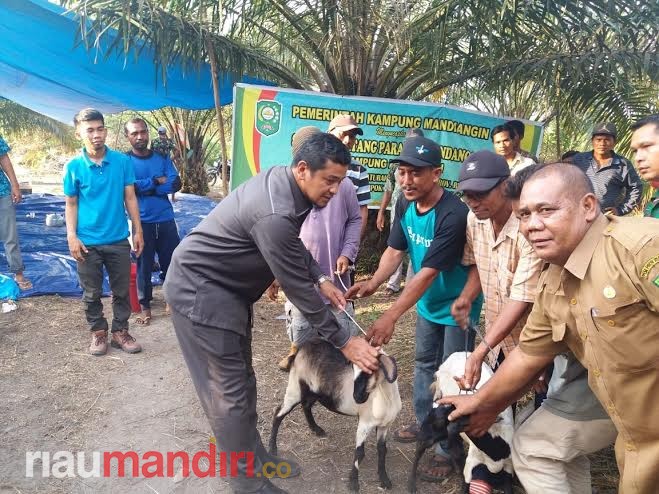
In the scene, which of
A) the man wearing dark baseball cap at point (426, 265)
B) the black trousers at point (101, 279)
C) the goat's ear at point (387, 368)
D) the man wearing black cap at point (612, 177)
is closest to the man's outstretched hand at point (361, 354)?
the goat's ear at point (387, 368)

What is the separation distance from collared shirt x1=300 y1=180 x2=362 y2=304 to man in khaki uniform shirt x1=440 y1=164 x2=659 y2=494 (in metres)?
1.72

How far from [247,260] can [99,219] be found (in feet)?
7.77

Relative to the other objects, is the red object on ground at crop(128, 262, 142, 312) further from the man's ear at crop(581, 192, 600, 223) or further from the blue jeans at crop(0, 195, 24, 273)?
the man's ear at crop(581, 192, 600, 223)

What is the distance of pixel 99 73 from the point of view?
20.5 feet

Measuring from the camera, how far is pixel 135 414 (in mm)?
3324

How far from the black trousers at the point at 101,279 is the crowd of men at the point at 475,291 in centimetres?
185

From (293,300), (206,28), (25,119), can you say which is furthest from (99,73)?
(25,119)

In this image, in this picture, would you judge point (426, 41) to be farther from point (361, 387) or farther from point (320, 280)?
point (361, 387)

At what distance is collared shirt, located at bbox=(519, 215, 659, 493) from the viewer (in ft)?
4.75

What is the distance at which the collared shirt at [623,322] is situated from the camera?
57.0 inches

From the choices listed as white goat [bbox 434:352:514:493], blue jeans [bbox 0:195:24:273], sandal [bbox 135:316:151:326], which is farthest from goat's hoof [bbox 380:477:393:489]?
blue jeans [bbox 0:195:24:273]

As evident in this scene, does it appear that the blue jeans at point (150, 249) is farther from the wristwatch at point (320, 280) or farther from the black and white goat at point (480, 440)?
the black and white goat at point (480, 440)

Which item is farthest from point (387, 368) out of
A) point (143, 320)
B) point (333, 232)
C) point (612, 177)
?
point (612, 177)

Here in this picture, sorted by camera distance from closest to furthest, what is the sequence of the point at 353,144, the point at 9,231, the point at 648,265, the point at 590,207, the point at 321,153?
the point at 648,265 < the point at 590,207 < the point at 321,153 < the point at 353,144 < the point at 9,231
